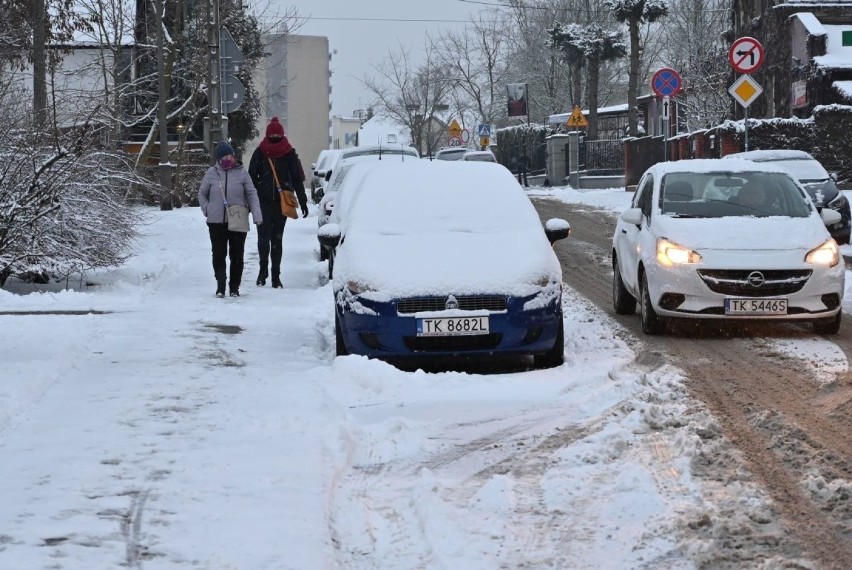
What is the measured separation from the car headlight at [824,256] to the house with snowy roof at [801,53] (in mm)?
26190

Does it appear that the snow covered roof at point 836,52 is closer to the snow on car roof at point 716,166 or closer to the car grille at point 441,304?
the snow on car roof at point 716,166

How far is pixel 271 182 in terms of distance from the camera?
→ 1557cm

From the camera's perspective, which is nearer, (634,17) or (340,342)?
(340,342)

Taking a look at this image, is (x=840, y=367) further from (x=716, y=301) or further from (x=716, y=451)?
(x=716, y=451)

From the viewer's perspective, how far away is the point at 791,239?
36.2 feet

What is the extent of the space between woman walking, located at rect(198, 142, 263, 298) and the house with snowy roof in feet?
82.9

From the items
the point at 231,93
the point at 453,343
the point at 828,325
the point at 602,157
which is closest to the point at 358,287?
the point at 453,343

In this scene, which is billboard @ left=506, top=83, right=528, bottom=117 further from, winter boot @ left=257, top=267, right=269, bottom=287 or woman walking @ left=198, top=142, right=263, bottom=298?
woman walking @ left=198, top=142, right=263, bottom=298

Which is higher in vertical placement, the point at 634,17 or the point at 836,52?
the point at 634,17

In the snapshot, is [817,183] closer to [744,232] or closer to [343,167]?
[343,167]

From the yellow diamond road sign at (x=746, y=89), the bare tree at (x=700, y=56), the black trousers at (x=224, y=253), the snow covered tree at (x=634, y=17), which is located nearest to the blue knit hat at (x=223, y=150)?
the black trousers at (x=224, y=253)

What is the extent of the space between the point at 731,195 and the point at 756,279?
1526mm

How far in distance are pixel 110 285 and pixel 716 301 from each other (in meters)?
7.67

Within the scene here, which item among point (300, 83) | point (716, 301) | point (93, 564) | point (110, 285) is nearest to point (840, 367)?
point (716, 301)
